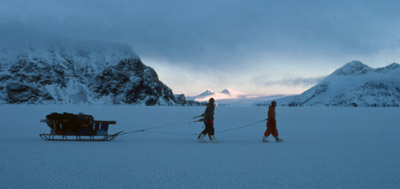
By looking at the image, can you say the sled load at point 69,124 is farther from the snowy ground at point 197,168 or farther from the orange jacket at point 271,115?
the orange jacket at point 271,115

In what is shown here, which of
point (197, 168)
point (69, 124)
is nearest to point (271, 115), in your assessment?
point (197, 168)

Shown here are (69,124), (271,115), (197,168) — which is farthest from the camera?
(271,115)

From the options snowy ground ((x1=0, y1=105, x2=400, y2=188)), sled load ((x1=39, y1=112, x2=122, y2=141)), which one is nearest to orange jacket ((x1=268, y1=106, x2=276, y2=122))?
snowy ground ((x1=0, y1=105, x2=400, y2=188))

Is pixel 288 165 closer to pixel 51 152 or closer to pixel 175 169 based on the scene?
pixel 175 169

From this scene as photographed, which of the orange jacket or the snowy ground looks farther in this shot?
the orange jacket

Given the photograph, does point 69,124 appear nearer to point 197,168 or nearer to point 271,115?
point 197,168

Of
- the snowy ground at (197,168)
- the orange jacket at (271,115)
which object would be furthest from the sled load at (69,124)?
the orange jacket at (271,115)

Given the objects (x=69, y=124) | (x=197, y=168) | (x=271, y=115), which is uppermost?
(x=271, y=115)

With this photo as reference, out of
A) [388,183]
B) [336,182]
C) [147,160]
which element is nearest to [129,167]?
[147,160]

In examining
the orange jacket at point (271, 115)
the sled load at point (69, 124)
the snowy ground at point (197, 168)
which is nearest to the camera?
the snowy ground at point (197, 168)

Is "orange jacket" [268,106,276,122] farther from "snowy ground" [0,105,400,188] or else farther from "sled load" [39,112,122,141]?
"sled load" [39,112,122,141]

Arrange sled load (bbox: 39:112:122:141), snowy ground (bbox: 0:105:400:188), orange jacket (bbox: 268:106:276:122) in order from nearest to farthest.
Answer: snowy ground (bbox: 0:105:400:188) → sled load (bbox: 39:112:122:141) → orange jacket (bbox: 268:106:276:122)

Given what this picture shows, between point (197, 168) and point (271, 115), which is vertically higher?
point (271, 115)

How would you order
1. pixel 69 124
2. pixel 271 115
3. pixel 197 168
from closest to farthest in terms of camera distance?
pixel 197 168 → pixel 69 124 → pixel 271 115
